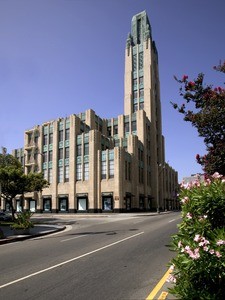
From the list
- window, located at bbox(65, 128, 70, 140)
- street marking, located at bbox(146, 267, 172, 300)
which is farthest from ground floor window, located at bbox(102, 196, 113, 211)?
street marking, located at bbox(146, 267, 172, 300)

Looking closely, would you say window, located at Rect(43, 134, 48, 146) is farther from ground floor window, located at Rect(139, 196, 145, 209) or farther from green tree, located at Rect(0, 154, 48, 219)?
green tree, located at Rect(0, 154, 48, 219)

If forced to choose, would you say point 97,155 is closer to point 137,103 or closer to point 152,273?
point 137,103

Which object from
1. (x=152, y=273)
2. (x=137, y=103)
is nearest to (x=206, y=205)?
(x=152, y=273)

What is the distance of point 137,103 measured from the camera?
81.2 metres

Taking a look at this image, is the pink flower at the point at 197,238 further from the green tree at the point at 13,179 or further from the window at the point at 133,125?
the window at the point at 133,125

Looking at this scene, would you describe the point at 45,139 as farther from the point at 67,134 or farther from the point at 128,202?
the point at 128,202

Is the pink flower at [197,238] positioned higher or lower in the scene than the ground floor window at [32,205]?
higher

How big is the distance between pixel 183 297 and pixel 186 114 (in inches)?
286

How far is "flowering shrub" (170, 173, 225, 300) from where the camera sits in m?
4.69

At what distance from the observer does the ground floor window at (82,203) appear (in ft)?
202

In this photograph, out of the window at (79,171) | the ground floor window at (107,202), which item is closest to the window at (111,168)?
the ground floor window at (107,202)

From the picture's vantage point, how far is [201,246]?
189 inches

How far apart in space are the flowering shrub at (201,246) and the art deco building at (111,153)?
2067 inches

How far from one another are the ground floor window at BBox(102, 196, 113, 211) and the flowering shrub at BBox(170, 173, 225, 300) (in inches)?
2131
